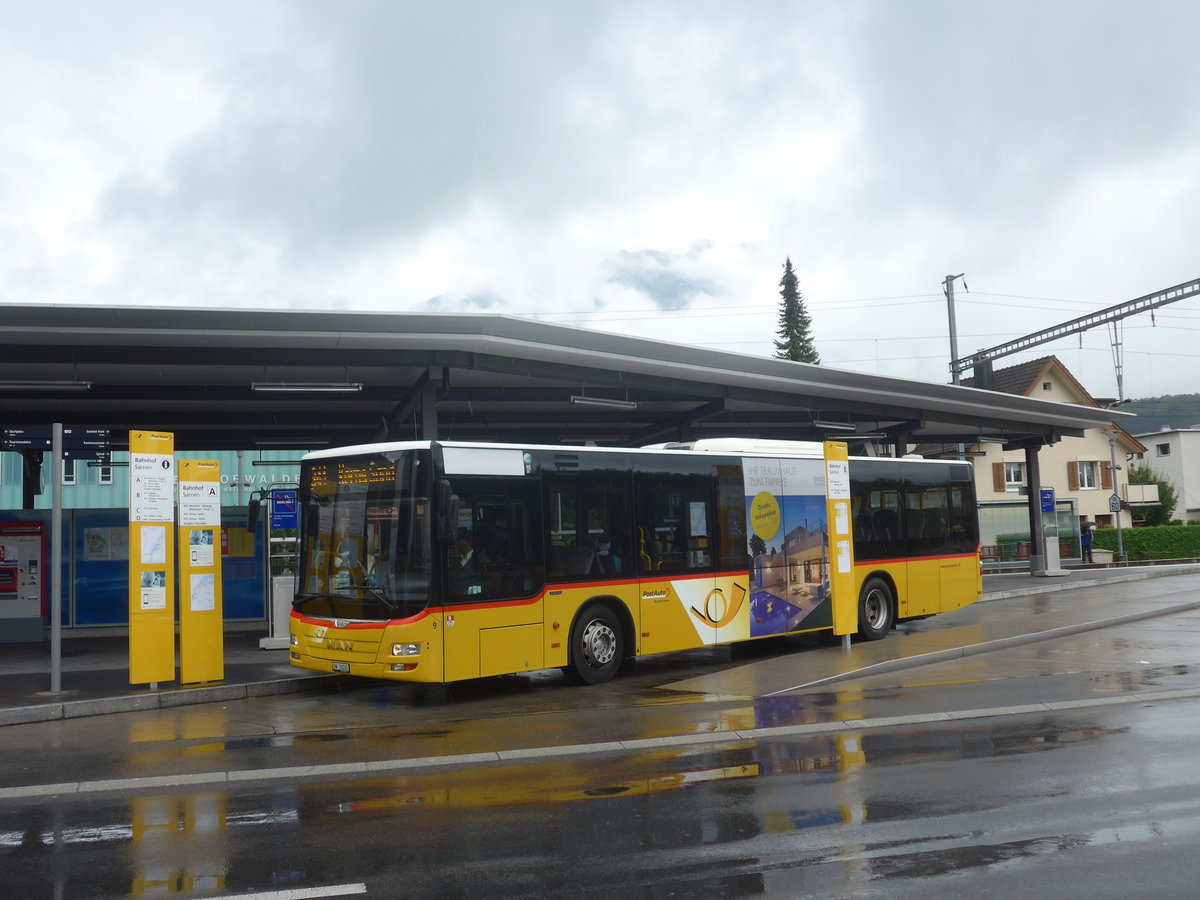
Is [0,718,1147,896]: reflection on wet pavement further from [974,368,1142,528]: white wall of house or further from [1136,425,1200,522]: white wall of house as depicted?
[1136,425,1200,522]: white wall of house

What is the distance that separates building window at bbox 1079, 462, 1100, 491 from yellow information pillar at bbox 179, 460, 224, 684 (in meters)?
57.3

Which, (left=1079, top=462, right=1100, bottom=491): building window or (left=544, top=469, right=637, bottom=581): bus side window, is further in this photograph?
(left=1079, top=462, right=1100, bottom=491): building window

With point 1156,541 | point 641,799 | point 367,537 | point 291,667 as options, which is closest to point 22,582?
point 291,667

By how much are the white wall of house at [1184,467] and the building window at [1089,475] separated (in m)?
16.5

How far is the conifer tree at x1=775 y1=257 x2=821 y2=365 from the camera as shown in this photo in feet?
239

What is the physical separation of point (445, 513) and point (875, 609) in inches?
329

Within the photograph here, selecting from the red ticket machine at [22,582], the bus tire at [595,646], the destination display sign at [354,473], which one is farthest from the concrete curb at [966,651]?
the red ticket machine at [22,582]

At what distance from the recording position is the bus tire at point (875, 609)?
53.2 feet

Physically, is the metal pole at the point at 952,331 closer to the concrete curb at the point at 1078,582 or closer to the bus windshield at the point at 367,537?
the concrete curb at the point at 1078,582

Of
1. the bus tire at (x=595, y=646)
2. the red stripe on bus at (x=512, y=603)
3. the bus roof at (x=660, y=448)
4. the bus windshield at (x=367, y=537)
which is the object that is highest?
the bus roof at (x=660, y=448)

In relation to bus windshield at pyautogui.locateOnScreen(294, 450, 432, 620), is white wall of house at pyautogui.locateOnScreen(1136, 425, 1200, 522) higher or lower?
higher

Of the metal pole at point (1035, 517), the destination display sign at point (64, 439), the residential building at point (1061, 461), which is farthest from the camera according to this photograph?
the residential building at point (1061, 461)

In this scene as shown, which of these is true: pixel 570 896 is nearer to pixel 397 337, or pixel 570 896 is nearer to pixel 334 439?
pixel 397 337

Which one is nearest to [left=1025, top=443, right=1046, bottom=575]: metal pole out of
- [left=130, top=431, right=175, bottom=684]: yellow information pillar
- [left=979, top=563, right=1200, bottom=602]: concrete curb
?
[left=979, top=563, right=1200, bottom=602]: concrete curb
